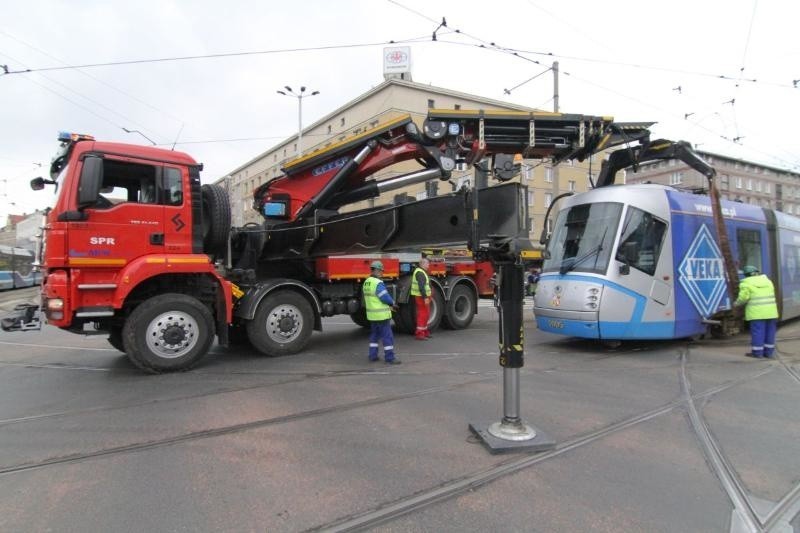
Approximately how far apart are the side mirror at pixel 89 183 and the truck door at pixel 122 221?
0.23 metres

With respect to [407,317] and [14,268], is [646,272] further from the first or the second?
[14,268]

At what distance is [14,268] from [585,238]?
1354 inches

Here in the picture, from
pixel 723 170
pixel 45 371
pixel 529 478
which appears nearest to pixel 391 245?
pixel 529 478

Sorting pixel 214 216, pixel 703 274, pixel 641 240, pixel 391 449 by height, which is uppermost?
pixel 214 216

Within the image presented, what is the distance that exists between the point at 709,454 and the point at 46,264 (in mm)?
7783

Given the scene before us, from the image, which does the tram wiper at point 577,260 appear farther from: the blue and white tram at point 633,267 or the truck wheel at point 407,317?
the truck wheel at point 407,317

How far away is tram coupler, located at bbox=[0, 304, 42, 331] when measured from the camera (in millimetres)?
6703

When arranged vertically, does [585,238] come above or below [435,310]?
above

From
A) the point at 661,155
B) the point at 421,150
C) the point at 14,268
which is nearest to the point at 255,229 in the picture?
the point at 421,150

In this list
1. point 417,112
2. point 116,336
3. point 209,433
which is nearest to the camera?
point 209,433

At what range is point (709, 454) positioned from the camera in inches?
159

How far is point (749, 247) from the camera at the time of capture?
1016 cm

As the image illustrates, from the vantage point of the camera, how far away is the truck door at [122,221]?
6207 millimetres

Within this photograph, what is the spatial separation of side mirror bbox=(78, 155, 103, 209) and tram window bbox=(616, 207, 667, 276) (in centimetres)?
784
